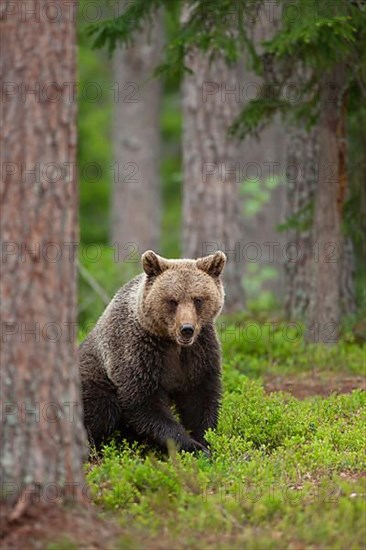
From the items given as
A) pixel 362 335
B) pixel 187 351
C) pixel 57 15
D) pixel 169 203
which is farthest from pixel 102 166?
pixel 57 15

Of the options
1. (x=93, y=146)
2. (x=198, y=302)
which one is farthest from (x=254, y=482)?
(x=93, y=146)

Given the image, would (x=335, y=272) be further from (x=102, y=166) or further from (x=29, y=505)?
(x=102, y=166)

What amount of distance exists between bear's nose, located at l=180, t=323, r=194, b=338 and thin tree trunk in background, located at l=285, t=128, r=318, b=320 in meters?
5.48

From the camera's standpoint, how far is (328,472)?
6.77 meters

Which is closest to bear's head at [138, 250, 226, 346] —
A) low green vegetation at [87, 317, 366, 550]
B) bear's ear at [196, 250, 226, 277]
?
bear's ear at [196, 250, 226, 277]

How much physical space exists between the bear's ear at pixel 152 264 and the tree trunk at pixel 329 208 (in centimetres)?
369

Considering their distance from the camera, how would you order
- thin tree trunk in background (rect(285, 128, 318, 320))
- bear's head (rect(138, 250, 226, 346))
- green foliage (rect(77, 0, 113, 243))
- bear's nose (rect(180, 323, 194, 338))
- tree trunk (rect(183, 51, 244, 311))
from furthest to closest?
green foliage (rect(77, 0, 113, 243))
tree trunk (rect(183, 51, 244, 311))
thin tree trunk in background (rect(285, 128, 318, 320))
bear's head (rect(138, 250, 226, 346))
bear's nose (rect(180, 323, 194, 338))

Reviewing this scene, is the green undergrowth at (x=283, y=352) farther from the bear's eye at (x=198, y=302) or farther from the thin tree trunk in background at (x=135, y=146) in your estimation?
the thin tree trunk in background at (x=135, y=146)

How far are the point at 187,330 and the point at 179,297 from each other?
34cm

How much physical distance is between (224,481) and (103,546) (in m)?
1.32

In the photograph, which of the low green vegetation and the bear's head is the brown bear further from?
the low green vegetation

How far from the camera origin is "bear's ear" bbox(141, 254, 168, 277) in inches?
311

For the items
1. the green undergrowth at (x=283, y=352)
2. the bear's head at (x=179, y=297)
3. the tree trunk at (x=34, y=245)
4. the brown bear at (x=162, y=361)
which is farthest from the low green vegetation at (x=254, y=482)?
the green undergrowth at (x=283, y=352)

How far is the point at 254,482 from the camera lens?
21.2 ft
